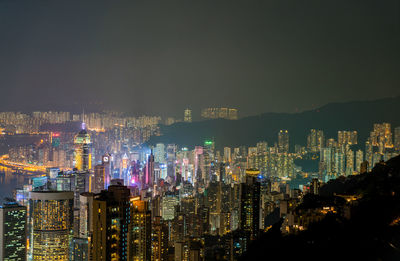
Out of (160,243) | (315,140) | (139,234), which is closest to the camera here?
(139,234)

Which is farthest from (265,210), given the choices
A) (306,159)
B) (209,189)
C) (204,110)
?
(209,189)

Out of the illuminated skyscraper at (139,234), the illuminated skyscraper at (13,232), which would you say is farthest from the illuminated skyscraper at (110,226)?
the illuminated skyscraper at (13,232)

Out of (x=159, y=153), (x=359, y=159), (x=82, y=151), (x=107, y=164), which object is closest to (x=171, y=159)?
(x=159, y=153)

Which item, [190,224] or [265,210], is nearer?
[265,210]

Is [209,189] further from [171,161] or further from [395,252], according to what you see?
[395,252]

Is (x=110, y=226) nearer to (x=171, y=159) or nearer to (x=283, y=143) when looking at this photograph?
(x=283, y=143)

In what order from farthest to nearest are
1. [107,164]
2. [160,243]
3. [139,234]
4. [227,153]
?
[107,164], [227,153], [160,243], [139,234]
